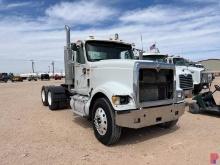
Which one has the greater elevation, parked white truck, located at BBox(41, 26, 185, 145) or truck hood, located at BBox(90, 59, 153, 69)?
truck hood, located at BBox(90, 59, 153, 69)

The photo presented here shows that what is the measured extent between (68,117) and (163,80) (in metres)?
4.14

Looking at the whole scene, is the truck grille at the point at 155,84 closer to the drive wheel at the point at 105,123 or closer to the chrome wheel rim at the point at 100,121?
the drive wheel at the point at 105,123

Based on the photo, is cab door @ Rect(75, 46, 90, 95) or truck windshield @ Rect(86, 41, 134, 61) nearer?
truck windshield @ Rect(86, 41, 134, 61)

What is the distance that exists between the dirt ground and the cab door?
114cm

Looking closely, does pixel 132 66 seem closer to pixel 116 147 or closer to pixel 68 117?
pixel 116 147

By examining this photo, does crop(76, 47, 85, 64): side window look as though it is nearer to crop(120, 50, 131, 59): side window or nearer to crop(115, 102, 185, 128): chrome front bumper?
crop(120, 50, 131, 59): side window

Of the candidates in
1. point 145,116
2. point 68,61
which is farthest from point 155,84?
point 68,61

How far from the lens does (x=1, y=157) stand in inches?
225

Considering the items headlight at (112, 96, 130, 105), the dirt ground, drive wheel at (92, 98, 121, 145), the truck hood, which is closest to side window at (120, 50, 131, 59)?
the truck hood

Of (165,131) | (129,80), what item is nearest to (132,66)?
(129,80)

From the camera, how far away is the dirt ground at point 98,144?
5492 millimetres

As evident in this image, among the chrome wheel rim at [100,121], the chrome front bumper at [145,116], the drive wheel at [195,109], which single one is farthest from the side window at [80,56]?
the drive wheel at [195,109]

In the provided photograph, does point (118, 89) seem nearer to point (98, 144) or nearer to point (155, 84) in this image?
point (155, 84)

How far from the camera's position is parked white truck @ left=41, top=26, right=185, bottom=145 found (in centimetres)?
620
